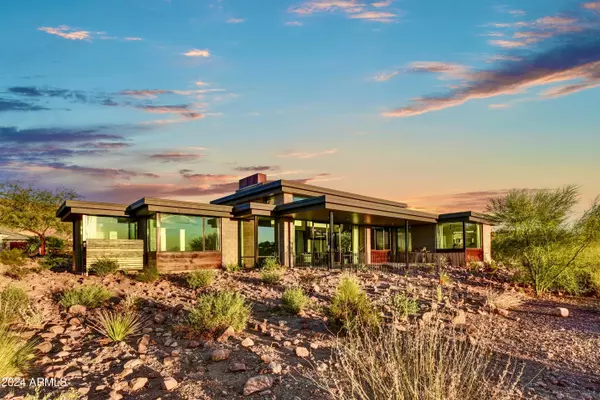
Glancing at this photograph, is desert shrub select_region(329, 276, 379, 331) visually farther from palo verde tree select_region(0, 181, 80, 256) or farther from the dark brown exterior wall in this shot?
palo verde tree select_region(0, 181, 80, 256)

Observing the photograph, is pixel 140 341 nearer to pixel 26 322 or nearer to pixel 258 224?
pixel 26 322

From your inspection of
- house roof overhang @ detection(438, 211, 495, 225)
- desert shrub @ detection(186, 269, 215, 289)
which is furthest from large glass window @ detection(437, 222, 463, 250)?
desert shrub @ detection(186, 269, 215, 289)

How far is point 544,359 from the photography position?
24.8 ft

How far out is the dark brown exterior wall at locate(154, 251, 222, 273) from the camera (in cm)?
1778

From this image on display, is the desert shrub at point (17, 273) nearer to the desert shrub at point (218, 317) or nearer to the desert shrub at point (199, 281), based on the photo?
the desert shrub at point (199, 281)

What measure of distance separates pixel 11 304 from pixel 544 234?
1691 cm

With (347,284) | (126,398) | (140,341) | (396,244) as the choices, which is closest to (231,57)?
(347,284)

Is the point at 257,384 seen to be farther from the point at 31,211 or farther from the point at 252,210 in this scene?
the point at 31,211

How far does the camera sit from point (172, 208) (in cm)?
1812

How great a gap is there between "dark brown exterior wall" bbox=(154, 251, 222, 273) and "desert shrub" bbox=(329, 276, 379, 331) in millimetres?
10270

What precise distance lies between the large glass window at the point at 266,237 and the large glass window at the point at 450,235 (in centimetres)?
1125

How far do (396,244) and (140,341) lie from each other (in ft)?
77.9

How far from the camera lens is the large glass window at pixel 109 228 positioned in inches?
726

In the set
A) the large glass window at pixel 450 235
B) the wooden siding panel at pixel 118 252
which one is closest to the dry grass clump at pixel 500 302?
the wooden siding panel at pixel 118 252
